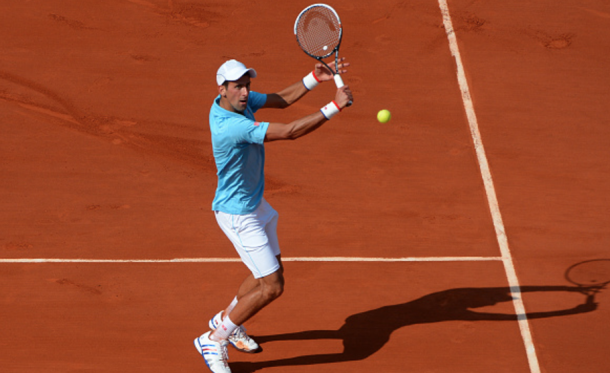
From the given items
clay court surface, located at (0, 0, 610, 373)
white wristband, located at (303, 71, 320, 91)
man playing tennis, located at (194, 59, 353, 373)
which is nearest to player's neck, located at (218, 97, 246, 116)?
man playing tennis, located at (194, 59, 353, 373)

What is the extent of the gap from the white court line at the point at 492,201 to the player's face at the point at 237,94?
350 centimetres

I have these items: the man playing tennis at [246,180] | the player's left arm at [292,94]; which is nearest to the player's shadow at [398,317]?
the man playing tennis at [246,180]

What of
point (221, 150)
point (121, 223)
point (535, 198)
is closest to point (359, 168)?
point (535, 198)

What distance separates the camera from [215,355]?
271 inches

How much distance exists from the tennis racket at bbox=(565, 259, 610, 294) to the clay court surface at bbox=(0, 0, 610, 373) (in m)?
0.09

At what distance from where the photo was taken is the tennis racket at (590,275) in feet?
25.9

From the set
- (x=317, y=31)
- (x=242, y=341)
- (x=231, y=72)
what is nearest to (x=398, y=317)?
(x=242, y=341)

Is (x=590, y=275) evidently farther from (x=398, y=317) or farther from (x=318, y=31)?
(x=318, y=31)

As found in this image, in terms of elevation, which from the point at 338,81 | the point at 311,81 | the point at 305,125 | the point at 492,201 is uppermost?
the point at 338,81

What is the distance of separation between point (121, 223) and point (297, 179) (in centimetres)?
219

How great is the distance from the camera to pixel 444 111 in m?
10.6

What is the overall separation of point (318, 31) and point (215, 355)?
10.4 feet

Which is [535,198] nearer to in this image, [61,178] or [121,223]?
[121,223]

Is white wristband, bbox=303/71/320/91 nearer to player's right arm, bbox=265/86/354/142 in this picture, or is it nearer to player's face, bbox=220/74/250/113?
player's face, bbox=220/74/250/113
